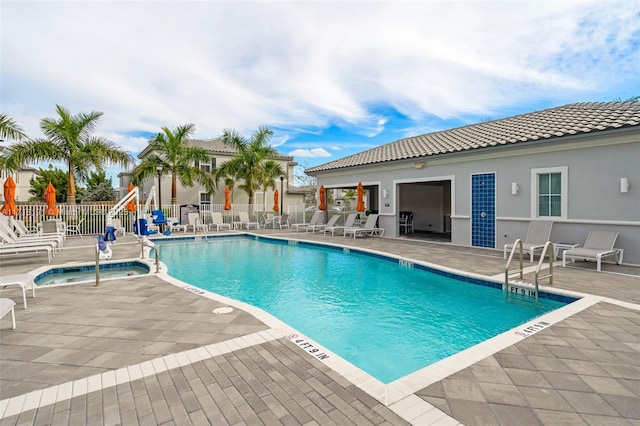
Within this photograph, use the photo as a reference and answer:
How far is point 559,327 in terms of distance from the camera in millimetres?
4312

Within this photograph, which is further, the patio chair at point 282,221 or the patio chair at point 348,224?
the patio chair at point 282,221

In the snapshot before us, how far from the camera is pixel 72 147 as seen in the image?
52.6 ft

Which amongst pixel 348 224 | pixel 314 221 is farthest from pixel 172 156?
pixel 348 224

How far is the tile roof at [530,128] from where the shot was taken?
9047mm

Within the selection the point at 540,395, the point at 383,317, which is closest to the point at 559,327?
the point at 540,395

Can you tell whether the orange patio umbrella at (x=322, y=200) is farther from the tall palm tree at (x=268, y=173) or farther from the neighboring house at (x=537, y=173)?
the tall palm tree at (x=268, y=173)

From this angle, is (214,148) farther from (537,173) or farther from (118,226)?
(537,173)


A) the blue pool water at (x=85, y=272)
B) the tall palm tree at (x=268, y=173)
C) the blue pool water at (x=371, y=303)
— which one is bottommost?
the blue pool water at (x=371, y=303)

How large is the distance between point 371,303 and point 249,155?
18038 millimetres

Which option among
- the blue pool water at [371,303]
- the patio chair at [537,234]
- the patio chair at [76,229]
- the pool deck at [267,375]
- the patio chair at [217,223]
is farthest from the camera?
the patio chair at [217,223]

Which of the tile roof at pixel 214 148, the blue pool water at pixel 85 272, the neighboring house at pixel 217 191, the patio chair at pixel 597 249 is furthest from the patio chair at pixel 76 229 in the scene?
the patio chair at pixel 597 249

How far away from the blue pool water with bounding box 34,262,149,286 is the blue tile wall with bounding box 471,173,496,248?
410 inches

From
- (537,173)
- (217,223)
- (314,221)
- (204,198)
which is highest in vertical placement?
(537,173)

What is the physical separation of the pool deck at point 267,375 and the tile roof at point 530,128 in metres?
6.08
